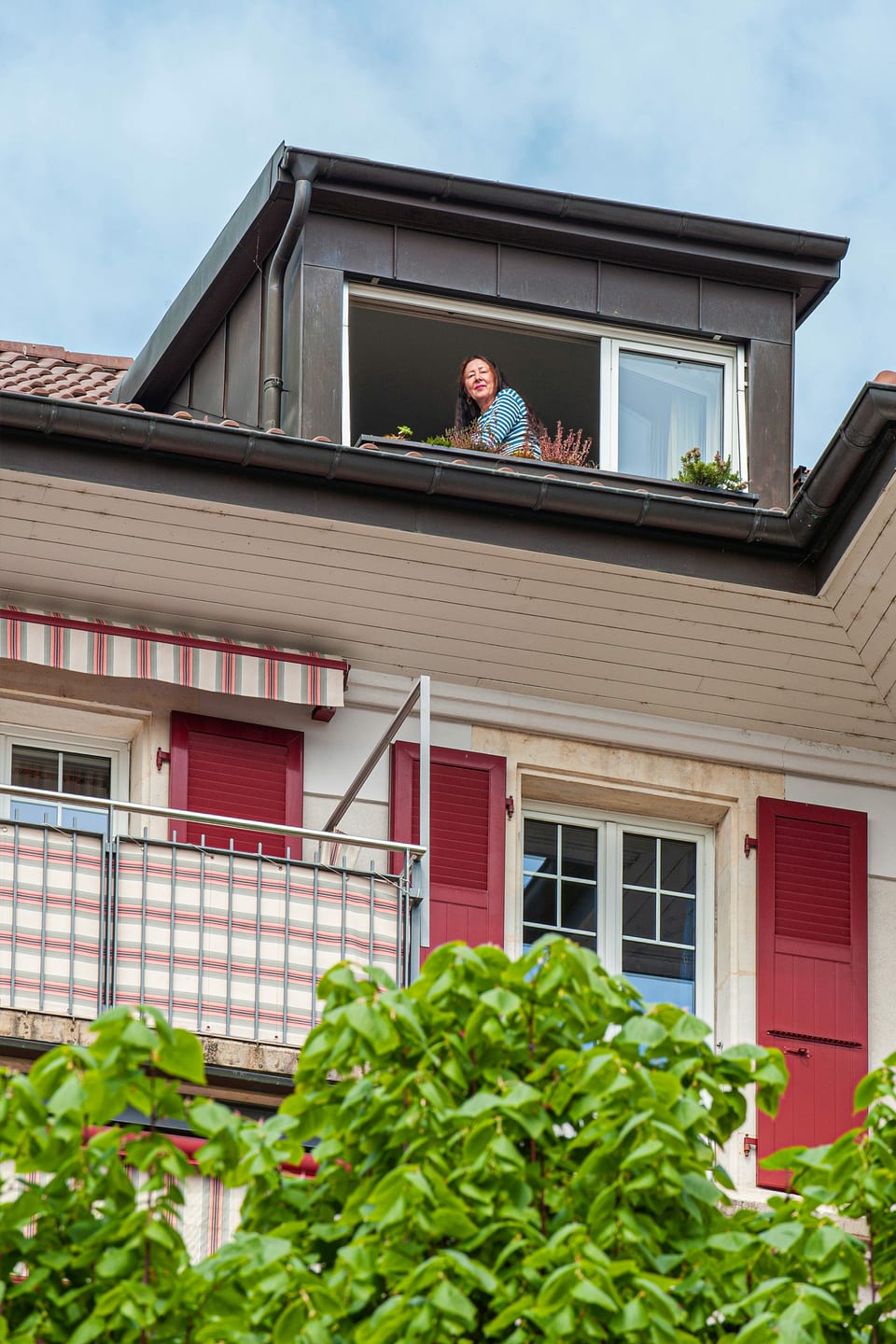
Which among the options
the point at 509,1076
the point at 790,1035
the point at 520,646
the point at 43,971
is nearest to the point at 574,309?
the point at 520,646

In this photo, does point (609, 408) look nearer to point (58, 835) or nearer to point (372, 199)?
point (372, 199)

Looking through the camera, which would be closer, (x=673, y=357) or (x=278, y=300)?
(x=278, y=300)

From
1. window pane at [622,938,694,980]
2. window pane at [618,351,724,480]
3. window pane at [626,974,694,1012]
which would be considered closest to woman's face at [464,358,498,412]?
window pane at [618,351,724,480]

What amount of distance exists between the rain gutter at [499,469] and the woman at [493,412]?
0.59m

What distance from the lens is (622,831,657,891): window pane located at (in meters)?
14.3

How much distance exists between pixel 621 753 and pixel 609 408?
6.31 feet

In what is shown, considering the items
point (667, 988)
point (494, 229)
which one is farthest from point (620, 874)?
point (494, 229)

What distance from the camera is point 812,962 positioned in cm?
1394

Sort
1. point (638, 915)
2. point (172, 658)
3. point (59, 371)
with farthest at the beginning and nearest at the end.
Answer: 1. point (59, 371)
2. point (638, 915)
3. point (172, 658)

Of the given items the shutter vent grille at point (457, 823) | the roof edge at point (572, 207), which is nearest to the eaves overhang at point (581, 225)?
the roof edge at point (572, 207)

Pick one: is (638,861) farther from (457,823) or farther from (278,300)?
(278,300)

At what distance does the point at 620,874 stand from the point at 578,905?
0.31 meters

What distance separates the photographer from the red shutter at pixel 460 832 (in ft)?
44.6

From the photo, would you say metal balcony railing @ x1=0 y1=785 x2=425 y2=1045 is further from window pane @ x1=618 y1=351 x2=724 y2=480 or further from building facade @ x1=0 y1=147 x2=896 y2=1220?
window pane @ x1=618 y1=351 x2=724 y2=480
